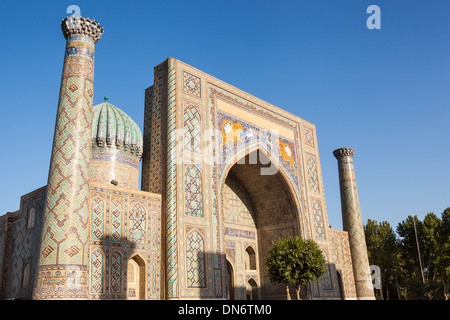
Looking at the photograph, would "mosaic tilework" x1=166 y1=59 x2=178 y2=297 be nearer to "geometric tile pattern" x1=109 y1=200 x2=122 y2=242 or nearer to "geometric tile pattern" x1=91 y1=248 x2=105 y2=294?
"geometric tile pattern" x1=109 y1=200 x2=122 y2=242

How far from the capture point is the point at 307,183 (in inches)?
552

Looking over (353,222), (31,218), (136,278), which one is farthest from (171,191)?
(353,222)

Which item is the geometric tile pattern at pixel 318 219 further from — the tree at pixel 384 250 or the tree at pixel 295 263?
the tree at pixel 384 250

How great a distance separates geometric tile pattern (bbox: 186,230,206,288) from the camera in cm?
927

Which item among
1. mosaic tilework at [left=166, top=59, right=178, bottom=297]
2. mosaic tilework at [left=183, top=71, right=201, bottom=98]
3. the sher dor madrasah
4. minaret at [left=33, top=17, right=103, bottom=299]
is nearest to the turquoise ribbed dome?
the sher dor madrasah

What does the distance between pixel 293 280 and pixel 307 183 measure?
4.10 metres

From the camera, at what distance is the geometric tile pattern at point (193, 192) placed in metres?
9.82

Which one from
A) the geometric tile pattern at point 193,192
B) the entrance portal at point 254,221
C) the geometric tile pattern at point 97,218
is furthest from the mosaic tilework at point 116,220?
the entrance portal at point 254,221

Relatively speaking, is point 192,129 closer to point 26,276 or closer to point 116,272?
point 116,272

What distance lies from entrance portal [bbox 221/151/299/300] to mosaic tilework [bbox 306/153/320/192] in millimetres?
1301

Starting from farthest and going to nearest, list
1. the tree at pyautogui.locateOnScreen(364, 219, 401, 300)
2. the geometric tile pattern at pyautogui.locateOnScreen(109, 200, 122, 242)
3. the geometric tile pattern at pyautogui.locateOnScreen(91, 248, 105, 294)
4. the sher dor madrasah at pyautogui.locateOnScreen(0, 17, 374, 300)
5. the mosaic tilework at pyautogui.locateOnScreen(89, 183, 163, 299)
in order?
the tree at pyautogui.locateOnScreen(364, 219, 401, 300) → the geometric tile pattern at pyautogui.locateOnScreen(109, 200, 122, 242) → the mosaic tilework at pyautogui.locateOnScreen(89, 183, 163, 299) → the geometric tile pattern at pyautogui.locateOnScreen(91, 248, 105, 294) → the sher dor madrasah at pyautogui.locateOnScreen(0, 17, 374, 300)

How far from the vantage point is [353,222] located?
16125mm
